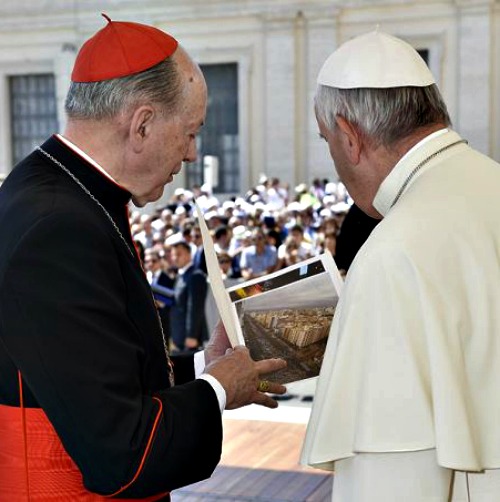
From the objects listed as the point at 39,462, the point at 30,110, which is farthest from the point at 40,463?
the point at 30,110

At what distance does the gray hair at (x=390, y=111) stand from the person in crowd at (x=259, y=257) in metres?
9.45

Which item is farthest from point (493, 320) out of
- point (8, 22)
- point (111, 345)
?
point (8, 22)

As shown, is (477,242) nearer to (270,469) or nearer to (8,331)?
(8,331)

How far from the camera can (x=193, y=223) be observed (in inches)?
527

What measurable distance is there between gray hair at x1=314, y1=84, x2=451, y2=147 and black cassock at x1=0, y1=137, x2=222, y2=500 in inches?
21.2

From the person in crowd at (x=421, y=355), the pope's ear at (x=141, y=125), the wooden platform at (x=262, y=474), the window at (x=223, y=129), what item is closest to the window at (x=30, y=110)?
the window at (x=223, y=129)

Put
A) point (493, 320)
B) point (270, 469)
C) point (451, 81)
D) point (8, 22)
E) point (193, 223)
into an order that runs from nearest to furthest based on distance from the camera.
A: point (493, 320) → point (270, 469) → point (193, 223) → point (451, 81) → point (8, 22)

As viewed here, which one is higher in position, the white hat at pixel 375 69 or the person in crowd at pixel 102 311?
the white hat at pixel 375 69

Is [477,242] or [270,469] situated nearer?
[477,242]

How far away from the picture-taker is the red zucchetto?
5.74 feet

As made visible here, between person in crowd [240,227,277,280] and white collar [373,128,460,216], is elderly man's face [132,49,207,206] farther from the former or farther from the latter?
person in crowd [240,227,277,280]

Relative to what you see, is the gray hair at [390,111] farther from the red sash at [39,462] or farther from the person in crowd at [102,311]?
the red sash at [39,462]

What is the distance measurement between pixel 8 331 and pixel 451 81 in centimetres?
2211

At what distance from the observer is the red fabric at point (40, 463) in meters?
1.75
